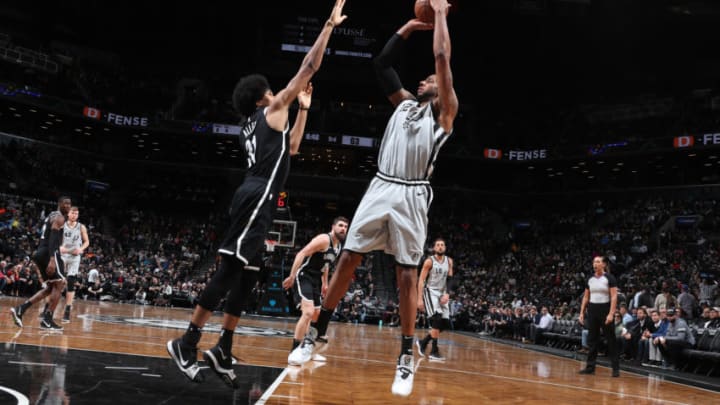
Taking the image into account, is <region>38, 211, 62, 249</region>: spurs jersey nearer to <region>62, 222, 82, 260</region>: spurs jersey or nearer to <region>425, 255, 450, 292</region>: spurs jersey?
<region>62, 222, 82, 260</region>: spurs jersey

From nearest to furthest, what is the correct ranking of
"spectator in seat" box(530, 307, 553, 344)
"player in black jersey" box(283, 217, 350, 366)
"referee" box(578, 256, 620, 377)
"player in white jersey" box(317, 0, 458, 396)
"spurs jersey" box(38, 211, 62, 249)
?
"player in white jersey" box(317, 0, 458, 396) < "player in black jersey" box(283, 217, 350, 366) < "spurs jersey" box(38, 211, 62, 249) < "referee" box(578, 256, 620, 377) < "spectator in seat" box(530, 307, 553, 344)

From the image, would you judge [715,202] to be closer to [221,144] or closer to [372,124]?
[372,124]

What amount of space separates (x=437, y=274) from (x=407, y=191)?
555cm

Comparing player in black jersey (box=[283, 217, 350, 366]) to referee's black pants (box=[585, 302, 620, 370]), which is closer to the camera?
player in black jersey (box=[283, 217, 350, 366])

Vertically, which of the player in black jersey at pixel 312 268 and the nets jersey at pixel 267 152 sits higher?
the nets jersey at pixel 267 152

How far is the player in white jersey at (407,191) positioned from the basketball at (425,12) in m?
0.20

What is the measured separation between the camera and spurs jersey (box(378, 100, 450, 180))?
4.14 meters

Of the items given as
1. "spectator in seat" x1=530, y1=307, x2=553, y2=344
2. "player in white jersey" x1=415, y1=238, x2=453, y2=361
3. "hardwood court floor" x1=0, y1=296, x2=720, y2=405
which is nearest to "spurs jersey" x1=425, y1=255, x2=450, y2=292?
"player in white jersey" x1=415, y1=238, x2=453, y2=361

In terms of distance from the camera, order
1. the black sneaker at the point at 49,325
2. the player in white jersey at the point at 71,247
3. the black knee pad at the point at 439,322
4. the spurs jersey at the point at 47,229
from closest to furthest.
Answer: the black sneaker at the point at 49,325, the spurs jersey at the point at 47,229, the black knee pad at the point at 439,322, the player in white jersey at the point at 71,247

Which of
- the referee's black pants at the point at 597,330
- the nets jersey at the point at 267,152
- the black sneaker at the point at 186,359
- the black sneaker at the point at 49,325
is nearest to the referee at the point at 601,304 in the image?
the referee's black pants at the point at 597,330

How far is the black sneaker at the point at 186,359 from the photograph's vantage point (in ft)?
11.9

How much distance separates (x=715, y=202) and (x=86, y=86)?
30566mm

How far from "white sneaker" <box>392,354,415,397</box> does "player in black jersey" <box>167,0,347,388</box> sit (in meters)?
0.99

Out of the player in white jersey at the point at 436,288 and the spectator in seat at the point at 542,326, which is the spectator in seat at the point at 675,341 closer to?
the player in white jersey at the point at 436,288
